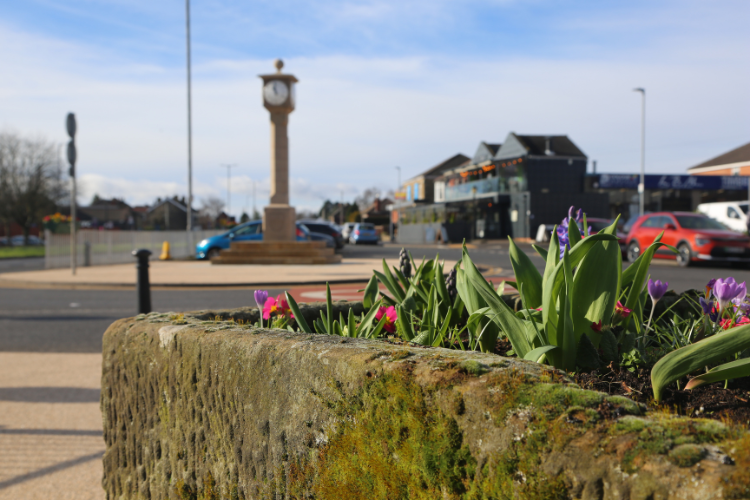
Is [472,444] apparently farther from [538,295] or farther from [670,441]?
[538,295]

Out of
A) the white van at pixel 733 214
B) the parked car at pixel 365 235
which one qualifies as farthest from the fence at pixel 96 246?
the white van at pixel 733 214

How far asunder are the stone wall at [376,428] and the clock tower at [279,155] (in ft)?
62.0

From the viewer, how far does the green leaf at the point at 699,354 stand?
1.32 meters

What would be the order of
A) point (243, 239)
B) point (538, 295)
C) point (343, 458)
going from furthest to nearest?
point (243, 239) < point (538, 295) < point (343, 458)

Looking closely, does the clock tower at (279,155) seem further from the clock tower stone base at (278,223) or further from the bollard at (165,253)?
the bollard at (165,253)

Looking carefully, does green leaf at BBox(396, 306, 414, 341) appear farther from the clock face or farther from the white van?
the white van

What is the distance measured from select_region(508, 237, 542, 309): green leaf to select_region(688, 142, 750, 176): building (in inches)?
2181

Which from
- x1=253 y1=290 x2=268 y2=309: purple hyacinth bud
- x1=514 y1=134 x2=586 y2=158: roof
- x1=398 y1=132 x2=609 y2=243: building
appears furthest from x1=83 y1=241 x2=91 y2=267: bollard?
x1=514 y1=134 x2=586 y2=158: roof

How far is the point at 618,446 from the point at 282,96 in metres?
20.8

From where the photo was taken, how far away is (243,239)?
22.5m

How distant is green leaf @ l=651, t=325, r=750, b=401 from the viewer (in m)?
1.32

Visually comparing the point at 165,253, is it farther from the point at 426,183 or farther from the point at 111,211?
the point at 111,211

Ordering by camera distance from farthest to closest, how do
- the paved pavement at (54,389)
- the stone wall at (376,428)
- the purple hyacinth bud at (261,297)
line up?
the paved pavement at (54,389) < the purple hyacinth bud at (261,297) < the stone wall at (376,428)

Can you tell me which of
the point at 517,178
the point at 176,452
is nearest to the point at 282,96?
the point at 176,452
